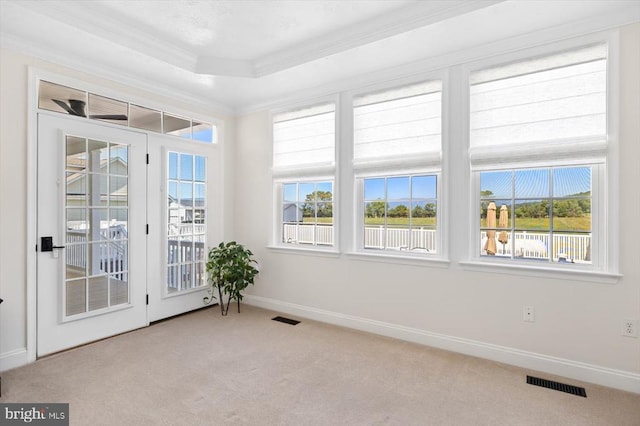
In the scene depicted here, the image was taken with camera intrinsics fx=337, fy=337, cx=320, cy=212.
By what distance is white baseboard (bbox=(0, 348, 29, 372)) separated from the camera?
8.59 ft

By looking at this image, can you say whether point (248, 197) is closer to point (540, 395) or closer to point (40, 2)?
point (40, 2)

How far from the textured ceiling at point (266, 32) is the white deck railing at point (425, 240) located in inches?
62.8

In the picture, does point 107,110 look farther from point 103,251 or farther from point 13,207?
point 103,251

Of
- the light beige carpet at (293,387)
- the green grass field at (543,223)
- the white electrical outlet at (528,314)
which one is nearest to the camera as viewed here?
the light beige carpet at (293,387)

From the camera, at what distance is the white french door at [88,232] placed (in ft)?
9.52

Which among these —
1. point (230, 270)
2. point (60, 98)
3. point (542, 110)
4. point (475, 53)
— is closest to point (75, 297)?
point (230, 270)

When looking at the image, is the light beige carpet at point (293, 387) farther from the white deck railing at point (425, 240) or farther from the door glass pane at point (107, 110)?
the door glass pane at point (107, 110)

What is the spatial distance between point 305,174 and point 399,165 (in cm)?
117

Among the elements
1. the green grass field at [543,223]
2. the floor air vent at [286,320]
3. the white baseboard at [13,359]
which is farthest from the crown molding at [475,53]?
the white baseboard at [13,359]

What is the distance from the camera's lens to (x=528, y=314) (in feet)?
8.91

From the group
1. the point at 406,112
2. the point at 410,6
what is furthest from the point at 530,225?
the point at 410,6

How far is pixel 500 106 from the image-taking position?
2863 mm

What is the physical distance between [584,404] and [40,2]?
464 cm

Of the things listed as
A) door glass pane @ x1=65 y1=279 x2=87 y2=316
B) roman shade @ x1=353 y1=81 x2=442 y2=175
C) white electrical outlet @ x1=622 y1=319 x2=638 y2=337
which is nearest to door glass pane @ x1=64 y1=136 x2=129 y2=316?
door glass pane @ x1=65 y1=279 x2=87 y2=316
